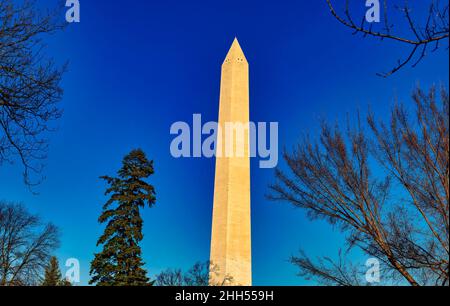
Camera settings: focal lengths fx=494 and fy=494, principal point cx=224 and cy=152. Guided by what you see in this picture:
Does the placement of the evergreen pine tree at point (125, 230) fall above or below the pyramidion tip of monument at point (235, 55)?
below

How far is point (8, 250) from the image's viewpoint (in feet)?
99.1

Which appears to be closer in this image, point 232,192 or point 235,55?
point 232,192

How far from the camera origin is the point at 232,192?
24.4 meters

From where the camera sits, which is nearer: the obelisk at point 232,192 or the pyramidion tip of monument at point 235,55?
the obelisk at point 232,192

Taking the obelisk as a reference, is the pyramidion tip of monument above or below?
above

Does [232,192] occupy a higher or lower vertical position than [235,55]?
lower

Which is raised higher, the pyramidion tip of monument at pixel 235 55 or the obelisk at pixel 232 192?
the pyramidion tip of monument at pixel 235 55

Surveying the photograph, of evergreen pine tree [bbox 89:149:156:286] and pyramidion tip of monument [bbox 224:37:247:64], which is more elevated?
pyramidion tip of monument [bbox 224:37:247:64]

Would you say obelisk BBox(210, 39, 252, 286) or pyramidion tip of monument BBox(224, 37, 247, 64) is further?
pyramidion tip of monument BBox(224, 37, 247, 64)

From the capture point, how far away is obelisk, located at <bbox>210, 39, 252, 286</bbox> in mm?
23094

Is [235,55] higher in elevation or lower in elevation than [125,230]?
higher

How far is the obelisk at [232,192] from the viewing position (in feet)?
75.8
